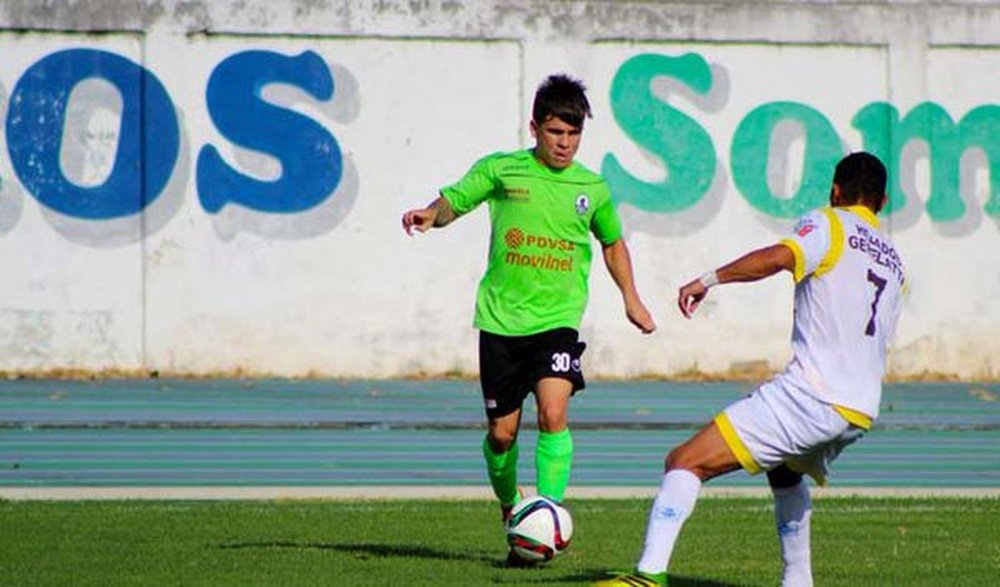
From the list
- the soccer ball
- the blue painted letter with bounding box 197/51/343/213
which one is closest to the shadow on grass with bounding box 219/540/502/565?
the soccer ball

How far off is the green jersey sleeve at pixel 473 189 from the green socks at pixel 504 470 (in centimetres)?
113

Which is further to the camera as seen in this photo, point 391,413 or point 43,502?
point 391,413

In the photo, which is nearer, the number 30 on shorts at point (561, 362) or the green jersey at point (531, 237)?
the number 30 on shorts at point (561, 362)

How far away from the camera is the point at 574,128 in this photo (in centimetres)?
1091

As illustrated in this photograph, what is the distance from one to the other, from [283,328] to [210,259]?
1012 millimetres

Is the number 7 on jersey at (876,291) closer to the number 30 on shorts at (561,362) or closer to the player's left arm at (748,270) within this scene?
the player's left arm at (748,270)

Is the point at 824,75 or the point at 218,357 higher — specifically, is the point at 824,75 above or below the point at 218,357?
above

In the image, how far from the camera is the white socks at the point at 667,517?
8.93m

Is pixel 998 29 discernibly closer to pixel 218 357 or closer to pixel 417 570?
pixel 218 357

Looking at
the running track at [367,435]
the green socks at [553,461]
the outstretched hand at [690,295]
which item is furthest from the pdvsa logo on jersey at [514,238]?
the running track at [367,435]

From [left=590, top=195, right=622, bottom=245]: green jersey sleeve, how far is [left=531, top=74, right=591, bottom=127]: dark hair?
1.50 ft

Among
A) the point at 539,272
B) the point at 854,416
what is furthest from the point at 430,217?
the point at 854,416

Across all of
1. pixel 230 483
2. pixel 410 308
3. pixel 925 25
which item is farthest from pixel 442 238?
pixel 230 483

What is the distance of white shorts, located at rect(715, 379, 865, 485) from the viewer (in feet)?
29.4
